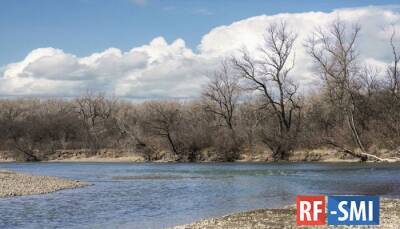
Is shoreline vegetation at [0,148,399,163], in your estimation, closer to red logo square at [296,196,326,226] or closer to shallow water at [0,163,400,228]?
shallow water at [0,163,400,228]

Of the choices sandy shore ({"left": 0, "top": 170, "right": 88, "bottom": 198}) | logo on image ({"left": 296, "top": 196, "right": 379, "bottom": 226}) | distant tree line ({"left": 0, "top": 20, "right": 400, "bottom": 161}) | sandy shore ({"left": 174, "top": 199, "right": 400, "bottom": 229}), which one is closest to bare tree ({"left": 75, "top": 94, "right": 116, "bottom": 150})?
distant tree line ({"left": 0, "top": 20, "right": 400, "bottom": 161})

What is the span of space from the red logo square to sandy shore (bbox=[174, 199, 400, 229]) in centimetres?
650

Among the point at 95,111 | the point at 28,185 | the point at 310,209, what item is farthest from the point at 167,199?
the point at 95,111

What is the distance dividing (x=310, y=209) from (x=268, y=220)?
9127mm

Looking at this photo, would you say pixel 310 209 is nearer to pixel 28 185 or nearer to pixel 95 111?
pixel 28 185

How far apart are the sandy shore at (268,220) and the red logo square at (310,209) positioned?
6502 millimetres

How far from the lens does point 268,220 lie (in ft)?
71.1

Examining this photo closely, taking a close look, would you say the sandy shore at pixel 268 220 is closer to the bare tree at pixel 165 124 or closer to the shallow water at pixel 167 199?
the shallow water at pixel 167 199

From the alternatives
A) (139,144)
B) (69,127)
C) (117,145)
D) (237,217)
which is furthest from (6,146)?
(237,217)

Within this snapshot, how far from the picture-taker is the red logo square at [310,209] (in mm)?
12516

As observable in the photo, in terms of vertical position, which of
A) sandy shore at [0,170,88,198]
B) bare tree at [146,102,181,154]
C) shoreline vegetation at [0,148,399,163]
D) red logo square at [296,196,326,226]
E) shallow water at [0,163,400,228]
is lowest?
shallow water at [0,163,400,228]

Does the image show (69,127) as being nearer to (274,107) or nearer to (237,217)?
(274,107)

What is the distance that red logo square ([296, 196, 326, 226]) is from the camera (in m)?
12.5

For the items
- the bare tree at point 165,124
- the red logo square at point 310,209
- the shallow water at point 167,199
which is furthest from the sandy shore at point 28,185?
the bare tree at point 165,124
